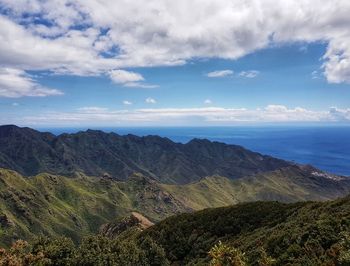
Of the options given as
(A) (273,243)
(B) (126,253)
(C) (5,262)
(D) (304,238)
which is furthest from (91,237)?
(D) (304,238)

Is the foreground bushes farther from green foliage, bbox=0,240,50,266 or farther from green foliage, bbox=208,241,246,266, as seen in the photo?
green foliage, bbox=208,241,246,266

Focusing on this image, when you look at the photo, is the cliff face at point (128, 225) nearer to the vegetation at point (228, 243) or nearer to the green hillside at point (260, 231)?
the vegetation at point (228, 243)

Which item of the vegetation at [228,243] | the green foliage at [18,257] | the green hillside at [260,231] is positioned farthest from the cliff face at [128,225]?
A: the green foliage at [18,257]

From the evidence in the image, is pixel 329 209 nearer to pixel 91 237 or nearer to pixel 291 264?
pixel 291 264

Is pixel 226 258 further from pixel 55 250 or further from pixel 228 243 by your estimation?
pixel 228 243

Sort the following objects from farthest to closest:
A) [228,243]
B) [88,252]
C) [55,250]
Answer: [228,243]
[88,252]
[55,250]

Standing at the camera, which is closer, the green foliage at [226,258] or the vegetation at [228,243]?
the green foliage at [226,258]

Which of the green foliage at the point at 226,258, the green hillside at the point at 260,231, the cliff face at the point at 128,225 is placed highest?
the green foliage at the point at 226,258

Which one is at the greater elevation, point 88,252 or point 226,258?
point 226,258

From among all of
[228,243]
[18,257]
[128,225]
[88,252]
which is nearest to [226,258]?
[18,257]

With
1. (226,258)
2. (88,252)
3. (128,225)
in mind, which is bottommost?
(128,225)

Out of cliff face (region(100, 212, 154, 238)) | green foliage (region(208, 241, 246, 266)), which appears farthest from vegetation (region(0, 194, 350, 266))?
cliff face (region(100, 212, 154, 238))

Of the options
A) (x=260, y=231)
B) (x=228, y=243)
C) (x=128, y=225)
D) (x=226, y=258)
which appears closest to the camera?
(x=226, y=258)
